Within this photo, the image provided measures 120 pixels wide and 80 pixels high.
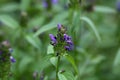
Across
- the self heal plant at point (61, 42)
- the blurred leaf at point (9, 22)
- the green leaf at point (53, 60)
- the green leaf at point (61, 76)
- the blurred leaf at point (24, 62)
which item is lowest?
the green leaf at point (61, 76)

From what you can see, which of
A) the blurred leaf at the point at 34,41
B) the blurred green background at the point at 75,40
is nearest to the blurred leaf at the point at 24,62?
the blurred green background at the point at 75,40

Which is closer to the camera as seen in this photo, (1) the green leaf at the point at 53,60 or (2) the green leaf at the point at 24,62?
(1) the green leaf at the point at 53,60

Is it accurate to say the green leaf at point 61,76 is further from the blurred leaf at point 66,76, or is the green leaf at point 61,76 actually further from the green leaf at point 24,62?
the green leaf at point 24,62

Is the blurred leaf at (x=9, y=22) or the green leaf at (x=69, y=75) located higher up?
the blurred leaf at (x=9, y=22)

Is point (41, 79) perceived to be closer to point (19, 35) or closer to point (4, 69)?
point (4, 69)

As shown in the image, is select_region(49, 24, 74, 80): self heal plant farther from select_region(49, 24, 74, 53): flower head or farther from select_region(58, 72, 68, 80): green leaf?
select_region(58, 72, 68, 80): green leaf

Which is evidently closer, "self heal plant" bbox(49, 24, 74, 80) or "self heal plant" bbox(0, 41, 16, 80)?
"self heal plant" bbox(49, 24, 74, 80)

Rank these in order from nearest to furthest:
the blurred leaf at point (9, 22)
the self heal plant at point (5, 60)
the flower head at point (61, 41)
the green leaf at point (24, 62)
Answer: the flower head at point (61, 41) < the self heal plant at point (5, 60) < the blurred leaf at point (9, 22) < the green leaf at point (24, 62)

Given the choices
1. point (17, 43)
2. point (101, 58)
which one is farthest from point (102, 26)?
point (17, 43)

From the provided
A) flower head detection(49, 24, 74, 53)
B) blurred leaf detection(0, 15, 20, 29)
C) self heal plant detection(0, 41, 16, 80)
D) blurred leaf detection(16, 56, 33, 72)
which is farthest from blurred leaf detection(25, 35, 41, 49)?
flower head detection(49, 24, 74, 53)
